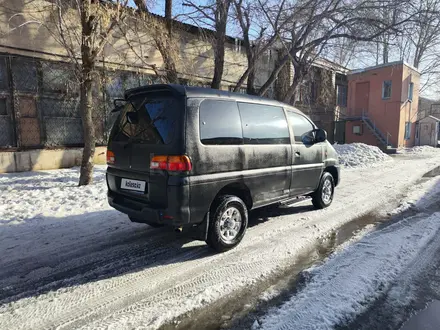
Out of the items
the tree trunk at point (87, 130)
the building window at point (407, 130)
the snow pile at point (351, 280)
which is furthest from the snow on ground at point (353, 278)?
the building window at point (407, 130)

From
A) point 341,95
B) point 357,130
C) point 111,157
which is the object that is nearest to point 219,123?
point 111,157

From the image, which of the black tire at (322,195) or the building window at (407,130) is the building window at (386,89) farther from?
the black tire at (322,195)

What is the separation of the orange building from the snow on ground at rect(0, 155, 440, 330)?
19.2m

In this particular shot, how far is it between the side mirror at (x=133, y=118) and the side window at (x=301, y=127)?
2557 millimetres

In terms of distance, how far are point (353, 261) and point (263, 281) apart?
123cm

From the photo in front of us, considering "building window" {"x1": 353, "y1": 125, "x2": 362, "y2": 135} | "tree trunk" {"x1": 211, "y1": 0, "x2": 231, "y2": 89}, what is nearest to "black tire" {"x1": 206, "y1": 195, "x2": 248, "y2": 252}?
"tree trunk" {"x1": 211, "y1": 0, "x2": 231, "y2": 89}

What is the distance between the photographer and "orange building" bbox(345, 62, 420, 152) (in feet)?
72.5

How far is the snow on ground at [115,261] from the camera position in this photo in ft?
8.61

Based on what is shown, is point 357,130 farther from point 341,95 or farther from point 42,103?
point 42,103

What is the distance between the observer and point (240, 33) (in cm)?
1137

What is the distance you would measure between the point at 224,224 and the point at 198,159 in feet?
3.28

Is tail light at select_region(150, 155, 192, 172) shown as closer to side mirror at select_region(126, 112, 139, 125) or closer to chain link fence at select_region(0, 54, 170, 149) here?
side mirror at select_region(126, 112, 139, 125)

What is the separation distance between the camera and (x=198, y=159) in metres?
3.44

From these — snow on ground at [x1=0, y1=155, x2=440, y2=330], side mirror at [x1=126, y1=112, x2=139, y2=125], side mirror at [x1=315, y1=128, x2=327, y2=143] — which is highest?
side mirror at [x1=126, y1=112, x2=139, y2=125]
